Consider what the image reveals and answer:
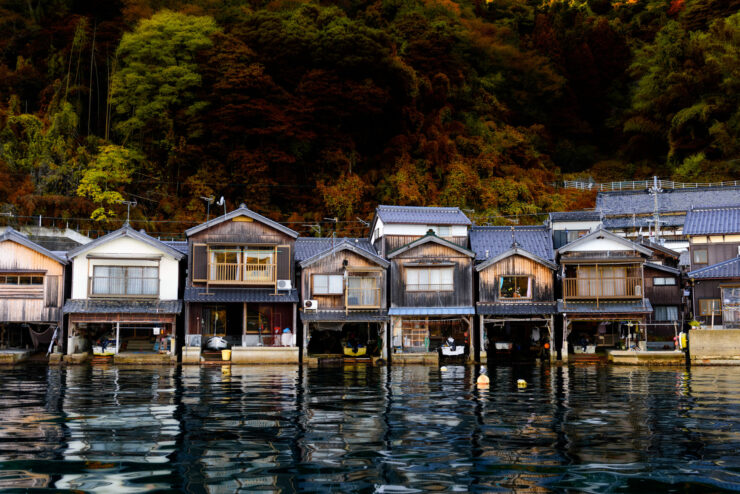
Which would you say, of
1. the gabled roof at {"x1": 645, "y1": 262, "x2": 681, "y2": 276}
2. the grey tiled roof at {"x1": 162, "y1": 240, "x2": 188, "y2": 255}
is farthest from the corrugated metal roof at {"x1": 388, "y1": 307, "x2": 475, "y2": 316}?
the grey tiled roof at {"x1": 162, "y1": 240, "x2": 188, "y2": 255}

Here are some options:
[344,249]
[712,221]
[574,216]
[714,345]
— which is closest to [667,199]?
[712,221]

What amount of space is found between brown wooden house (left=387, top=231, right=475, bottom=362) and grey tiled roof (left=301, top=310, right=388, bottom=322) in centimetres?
97

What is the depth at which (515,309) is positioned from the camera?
1737 inches

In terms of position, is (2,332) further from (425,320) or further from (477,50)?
(477,50)

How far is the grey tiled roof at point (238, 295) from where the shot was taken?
141ft

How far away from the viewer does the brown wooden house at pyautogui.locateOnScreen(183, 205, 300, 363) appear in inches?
1706

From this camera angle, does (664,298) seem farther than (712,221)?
No

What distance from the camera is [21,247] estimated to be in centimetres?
4294

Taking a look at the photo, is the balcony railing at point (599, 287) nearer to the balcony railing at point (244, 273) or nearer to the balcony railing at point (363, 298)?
the balcony railing at point (363, 298)

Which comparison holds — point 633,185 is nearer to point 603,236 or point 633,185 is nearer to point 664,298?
point 664,298

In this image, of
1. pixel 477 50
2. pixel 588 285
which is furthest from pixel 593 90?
pixel 588 285

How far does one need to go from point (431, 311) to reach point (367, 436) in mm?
28208

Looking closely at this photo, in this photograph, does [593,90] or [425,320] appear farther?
[593,90]

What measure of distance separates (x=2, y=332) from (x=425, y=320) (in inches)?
1018
